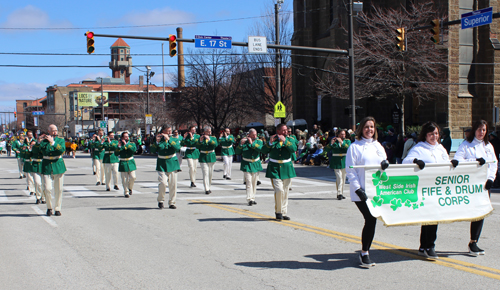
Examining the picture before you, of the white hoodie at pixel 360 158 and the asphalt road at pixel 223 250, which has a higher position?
the white hoodie at pixel 360 158

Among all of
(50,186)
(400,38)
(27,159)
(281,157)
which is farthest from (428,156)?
(27,159)

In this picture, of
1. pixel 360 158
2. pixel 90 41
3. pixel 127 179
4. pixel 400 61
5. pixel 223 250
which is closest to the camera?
pixel 360 158

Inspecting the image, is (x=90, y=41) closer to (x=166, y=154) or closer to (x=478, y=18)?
(x=166, y=154)

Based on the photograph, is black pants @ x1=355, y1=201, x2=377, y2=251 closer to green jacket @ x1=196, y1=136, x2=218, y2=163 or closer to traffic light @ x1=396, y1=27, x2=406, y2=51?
green jacket @ x1=196, y1=136, x2=218, y2=163

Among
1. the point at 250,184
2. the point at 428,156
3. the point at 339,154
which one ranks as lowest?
the point at 250,184

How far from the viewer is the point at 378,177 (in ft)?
19.3

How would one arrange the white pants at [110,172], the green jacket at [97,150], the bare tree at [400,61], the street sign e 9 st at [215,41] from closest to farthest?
the white pants at [110,172] < the green jacket at [97,150] < the street sign e 9 st at [215,41] < the bare tree at [400,61]

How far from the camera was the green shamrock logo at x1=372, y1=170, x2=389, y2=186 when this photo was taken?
5867 mm

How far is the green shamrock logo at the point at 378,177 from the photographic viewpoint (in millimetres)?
5867

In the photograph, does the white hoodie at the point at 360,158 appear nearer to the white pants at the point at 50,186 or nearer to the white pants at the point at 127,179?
the white pants at the point at 50,186

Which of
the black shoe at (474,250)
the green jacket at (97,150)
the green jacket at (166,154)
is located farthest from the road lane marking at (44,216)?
the black shoe at (474,250)

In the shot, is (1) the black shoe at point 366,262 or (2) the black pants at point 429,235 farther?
(2) the black pants at point 429,235

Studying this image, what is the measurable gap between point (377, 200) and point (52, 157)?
24.3ft

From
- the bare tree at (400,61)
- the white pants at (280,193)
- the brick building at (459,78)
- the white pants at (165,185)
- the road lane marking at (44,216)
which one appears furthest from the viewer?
the brick building at (459,78)
